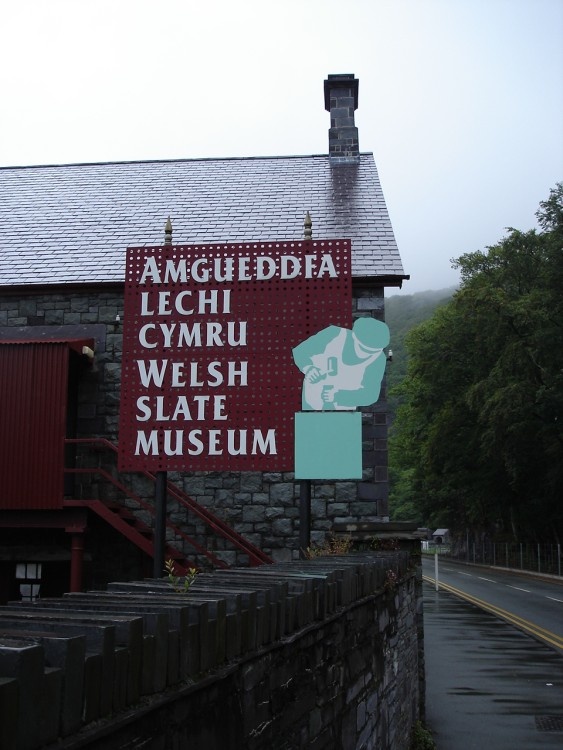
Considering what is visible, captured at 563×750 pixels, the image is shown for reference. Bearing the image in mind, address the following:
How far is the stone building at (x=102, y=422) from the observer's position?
13031mm

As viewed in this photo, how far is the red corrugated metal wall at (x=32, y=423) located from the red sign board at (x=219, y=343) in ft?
13.3

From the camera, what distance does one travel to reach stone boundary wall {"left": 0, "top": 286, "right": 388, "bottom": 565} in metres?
13.7

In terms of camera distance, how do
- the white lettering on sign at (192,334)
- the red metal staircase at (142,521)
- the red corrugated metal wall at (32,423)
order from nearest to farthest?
the white lettering on sign at (192,334) < the red metal staircase at (142,521) < the red corrugated metal wall at (32,423)

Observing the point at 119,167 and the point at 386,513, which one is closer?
the point at 386,513

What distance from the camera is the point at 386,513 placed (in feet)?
44.4

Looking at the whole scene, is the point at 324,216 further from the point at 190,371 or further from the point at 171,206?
the point at 190,371

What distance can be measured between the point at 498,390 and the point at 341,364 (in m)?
32.1

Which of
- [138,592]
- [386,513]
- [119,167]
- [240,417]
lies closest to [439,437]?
[119,167]

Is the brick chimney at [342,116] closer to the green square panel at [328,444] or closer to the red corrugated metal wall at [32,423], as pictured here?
the red corrugated metal wall at [32,423]

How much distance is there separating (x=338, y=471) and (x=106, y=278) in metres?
7.48

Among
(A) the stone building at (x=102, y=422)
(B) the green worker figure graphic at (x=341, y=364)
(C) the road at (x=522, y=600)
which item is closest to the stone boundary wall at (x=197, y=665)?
(B) the green worker figure graphic at (x=341, y=364)

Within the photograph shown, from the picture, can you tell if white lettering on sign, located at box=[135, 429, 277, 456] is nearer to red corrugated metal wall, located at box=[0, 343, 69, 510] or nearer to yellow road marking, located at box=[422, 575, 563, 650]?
red corrugated metal wall, located at box=[0, 343, 69, 510]

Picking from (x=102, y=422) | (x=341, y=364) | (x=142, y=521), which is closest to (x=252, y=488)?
(x=142, y=521)

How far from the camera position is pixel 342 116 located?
Result: 2148 centimetres
